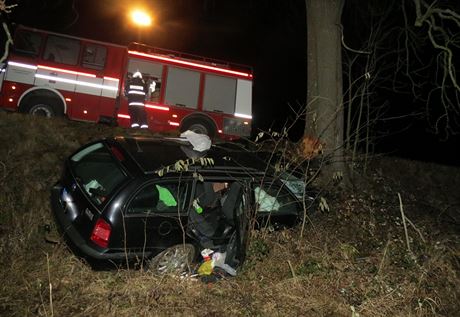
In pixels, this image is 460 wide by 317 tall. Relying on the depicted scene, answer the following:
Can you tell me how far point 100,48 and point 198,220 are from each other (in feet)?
21.9

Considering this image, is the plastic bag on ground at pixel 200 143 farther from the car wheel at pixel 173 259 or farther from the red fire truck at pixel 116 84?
the red fire truck at pixel 116 84

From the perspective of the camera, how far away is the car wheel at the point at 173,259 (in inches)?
174

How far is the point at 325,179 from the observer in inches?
275

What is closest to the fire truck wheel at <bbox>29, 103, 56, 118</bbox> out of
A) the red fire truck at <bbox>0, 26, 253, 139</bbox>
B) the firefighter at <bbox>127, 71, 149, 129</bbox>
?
the red fire truck at <bbox>0, 26, 253, 139</bbox>

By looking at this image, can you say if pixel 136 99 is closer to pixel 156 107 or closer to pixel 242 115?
pixel 156 107

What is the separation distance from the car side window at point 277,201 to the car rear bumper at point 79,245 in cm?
147

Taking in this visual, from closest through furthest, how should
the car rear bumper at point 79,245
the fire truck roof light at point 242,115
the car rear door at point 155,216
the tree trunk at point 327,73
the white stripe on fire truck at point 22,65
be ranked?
the car rear bumper at point 79,245
the car rear door at point 155,216
the tree trunk at point 327,73
the white stripe on fire truck at point 22,65
the fire truck roof light at point 242,115

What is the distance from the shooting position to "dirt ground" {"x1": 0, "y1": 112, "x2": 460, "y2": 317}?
365 cm

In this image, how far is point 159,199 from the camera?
444cm

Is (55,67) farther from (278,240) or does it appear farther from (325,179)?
(278,240)

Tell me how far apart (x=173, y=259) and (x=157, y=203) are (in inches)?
25.6

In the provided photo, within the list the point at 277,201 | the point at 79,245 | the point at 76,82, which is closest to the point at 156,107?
the point at 76,82

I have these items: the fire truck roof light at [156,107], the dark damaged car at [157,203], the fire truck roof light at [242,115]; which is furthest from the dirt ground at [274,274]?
the fire truck roof light at [242,115]

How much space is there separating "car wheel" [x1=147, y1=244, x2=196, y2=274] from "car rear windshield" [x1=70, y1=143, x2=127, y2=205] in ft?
2.75
